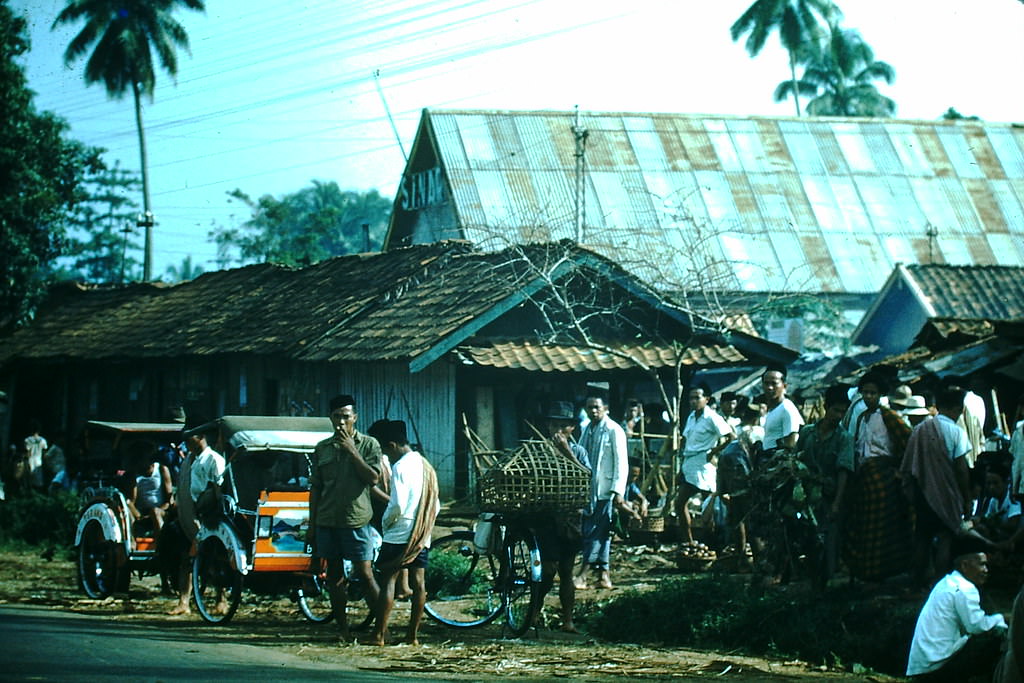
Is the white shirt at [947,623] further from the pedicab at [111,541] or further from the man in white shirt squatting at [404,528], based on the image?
the pedicab at [111,541]

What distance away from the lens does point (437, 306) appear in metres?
21.6

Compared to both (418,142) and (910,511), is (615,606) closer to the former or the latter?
(910,511)

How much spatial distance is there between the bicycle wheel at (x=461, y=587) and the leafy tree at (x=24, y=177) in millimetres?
17728

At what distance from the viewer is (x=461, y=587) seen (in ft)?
44.2

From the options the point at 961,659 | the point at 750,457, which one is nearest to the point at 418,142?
the point at 750,457

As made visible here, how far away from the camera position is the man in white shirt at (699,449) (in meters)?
14.9

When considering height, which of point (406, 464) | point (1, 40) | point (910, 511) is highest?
point (1, 40)

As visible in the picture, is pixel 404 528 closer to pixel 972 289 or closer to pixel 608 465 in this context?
pixel 608 465

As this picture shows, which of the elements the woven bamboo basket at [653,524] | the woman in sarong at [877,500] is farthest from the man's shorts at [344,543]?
the woven bamboo basket at [653,524]

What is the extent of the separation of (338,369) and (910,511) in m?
13.3

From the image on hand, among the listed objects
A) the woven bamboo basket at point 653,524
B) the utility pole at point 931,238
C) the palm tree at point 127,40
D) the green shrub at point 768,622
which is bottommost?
the green shrub at point 768,622

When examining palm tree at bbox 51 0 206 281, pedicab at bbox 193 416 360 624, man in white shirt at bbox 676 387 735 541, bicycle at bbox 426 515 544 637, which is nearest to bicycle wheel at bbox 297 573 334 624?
pedicab at bbox 193 416 360 624

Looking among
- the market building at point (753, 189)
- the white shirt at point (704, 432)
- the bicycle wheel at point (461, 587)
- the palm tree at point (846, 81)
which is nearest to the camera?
the bicycle wheel at point (461, 587)

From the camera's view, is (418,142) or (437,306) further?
(418,142)
